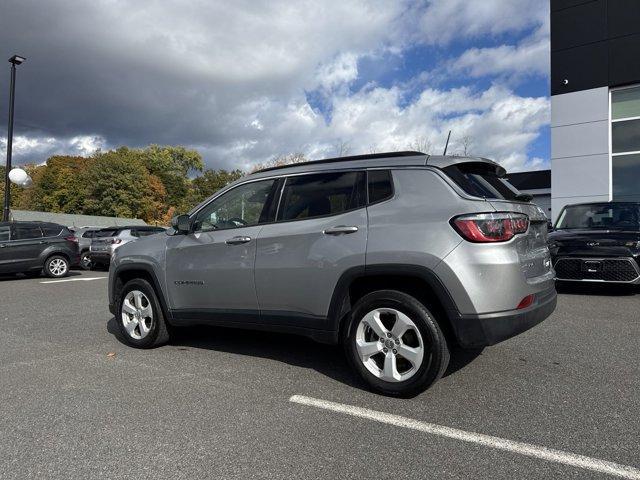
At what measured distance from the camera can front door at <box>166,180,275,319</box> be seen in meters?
4.38

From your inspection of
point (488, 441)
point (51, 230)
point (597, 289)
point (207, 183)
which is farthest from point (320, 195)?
point (207, 183)

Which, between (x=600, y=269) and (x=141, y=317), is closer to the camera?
(x=141, y=317)

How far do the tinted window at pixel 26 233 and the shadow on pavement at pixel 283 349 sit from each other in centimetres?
855

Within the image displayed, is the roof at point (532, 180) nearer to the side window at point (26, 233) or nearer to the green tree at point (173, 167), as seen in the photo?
the side window at point (26, 233)

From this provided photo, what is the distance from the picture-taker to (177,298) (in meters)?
4.87

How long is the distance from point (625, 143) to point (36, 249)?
18.1 m

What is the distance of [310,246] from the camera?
3951 mm

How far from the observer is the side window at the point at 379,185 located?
12.4 ft

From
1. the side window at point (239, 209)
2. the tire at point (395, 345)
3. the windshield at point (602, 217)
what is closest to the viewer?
the tire at point (395, 345)

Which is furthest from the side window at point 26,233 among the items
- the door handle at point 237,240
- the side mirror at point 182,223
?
the door handle at point 237,240

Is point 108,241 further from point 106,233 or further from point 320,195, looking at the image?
point 320,195

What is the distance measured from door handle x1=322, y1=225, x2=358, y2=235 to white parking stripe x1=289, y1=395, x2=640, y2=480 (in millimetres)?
1276

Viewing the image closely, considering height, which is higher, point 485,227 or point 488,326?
point 485,227

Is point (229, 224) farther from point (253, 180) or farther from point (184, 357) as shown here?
point (184, 357)
